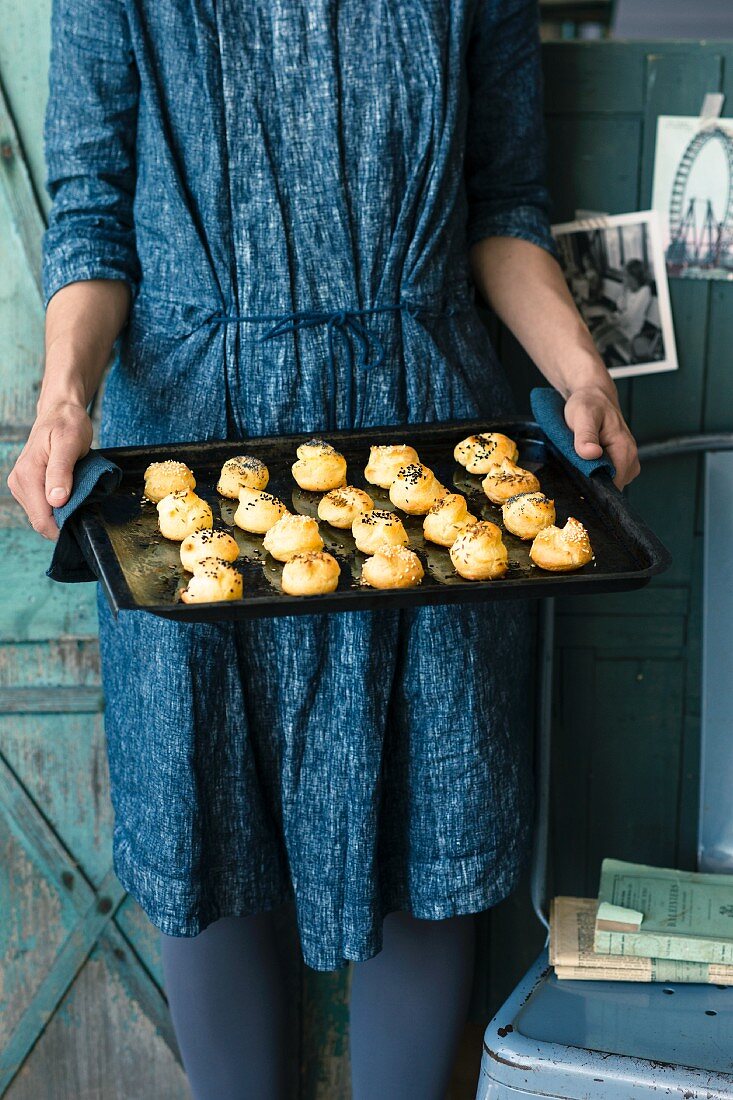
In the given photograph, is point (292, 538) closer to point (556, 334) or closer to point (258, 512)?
point (258, 512)

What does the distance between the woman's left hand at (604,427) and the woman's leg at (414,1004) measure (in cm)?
66

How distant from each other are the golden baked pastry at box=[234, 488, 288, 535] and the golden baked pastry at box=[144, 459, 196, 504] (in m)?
0.07

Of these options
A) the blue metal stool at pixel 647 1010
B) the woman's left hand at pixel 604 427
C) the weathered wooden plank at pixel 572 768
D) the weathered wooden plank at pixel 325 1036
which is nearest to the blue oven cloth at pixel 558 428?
the woman's left hand at pixel 604 427

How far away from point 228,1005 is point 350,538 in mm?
720

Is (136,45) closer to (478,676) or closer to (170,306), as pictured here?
(170,306)

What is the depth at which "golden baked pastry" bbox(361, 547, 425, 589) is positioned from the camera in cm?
113

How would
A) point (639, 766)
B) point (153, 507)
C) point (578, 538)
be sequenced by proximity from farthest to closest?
point (639, 766) < point (153, 507) < point (578, 538)

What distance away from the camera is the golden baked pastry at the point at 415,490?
4.28 ft

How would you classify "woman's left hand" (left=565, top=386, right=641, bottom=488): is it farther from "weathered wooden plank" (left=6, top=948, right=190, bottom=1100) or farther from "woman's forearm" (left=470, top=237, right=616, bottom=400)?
"weathered wooden plank" (left=6, top=948, right=190, bottom=1100)

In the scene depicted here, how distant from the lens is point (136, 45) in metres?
1.31

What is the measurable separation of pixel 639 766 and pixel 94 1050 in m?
1.05

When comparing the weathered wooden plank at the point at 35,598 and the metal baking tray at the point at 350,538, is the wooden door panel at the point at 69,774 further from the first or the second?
the metal baking tray at the point at 350,538

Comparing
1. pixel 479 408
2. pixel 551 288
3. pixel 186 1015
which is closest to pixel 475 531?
pixel 479 408

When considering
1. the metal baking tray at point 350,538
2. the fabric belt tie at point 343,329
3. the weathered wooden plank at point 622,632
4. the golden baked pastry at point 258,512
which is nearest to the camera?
the metal baking tray at point 350,538
